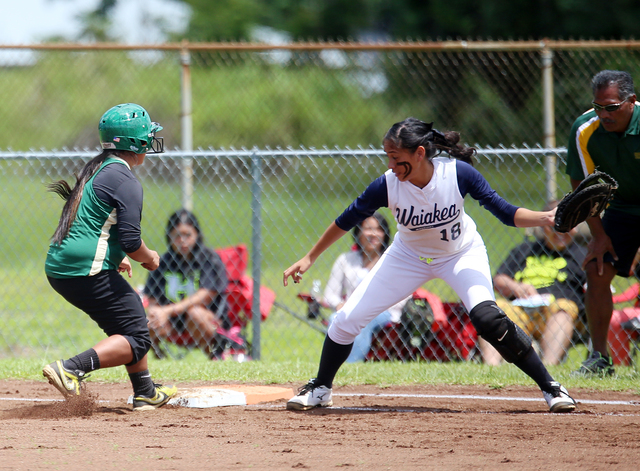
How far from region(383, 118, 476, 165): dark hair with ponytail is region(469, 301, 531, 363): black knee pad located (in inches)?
37.6

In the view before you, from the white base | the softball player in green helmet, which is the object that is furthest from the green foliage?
the softball player in green helmet

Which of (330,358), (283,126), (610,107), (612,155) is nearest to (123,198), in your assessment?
(330,358)

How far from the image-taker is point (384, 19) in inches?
640

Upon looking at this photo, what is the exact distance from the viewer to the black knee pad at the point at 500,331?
4199 millimetres

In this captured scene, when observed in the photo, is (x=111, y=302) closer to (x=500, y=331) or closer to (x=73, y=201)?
(x=73, y=201)

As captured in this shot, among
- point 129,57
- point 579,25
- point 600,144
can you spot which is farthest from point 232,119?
point 600,144

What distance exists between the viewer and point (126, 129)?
436cm

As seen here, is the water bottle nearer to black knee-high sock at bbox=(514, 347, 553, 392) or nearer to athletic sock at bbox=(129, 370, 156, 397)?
athletic sock at bbox=(129, 370, 156, 397)

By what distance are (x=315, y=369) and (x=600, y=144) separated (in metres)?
2.79

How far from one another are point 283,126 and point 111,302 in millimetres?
9063

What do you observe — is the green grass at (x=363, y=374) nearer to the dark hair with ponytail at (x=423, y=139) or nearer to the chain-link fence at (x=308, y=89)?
the dark hair with ponytail at (x=423, y=139)

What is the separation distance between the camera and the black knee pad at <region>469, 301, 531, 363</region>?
420 cm

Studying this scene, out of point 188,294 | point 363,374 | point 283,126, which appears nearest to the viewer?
point 363,374

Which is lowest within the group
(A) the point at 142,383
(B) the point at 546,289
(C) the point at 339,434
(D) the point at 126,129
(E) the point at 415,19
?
(C) the point at 339,434
